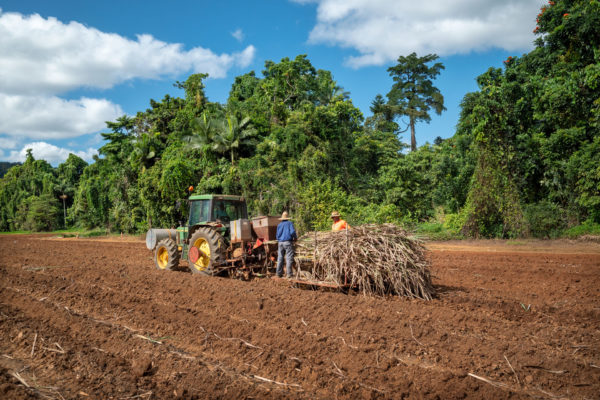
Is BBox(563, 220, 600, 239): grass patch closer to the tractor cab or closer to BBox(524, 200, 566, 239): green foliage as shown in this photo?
BBox(524, 200, 566, 239): green foliage

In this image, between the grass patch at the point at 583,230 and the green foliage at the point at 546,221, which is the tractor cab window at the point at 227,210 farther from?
the grass patch at the point at 583,230

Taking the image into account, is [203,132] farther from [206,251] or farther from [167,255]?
[206,251]

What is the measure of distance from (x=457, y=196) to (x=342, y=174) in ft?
23.0

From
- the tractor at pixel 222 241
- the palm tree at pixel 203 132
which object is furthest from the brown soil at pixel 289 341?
the palm tree at pixel 203 132

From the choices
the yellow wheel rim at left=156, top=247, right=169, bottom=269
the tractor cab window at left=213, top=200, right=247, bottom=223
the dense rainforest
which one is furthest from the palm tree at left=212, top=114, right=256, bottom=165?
the tractor cab window at left=213, top=200, right=247, bottom=223

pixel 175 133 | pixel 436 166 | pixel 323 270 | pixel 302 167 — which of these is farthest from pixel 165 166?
pixel 323 270

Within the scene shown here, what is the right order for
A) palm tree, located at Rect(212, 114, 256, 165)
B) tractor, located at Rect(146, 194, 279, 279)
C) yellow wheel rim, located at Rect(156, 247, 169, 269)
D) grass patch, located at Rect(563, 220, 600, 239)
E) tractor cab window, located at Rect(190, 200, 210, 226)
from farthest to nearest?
palm tree, located at Rect(212, 114, 256, 165), grass patch, located at Rect(563, 220, 600, 239), yellow wheel rim, located at Rect(156, 247, 169, 269), tractor cab window, located at Rect(190, 200, 210, 226), tractor, located at Rect(146, 194, 279, 279)

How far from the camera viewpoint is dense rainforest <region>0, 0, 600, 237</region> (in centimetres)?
1625

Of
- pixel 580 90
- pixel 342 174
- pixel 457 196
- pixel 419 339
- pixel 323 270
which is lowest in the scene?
pixel 419 339

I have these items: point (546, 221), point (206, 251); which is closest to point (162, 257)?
point (206, 251)

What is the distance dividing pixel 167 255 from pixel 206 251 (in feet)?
5.94

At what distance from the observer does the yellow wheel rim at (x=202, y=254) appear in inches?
351

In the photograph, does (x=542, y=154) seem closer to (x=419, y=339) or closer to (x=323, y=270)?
(x=323, y=270)

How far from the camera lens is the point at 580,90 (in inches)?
606
